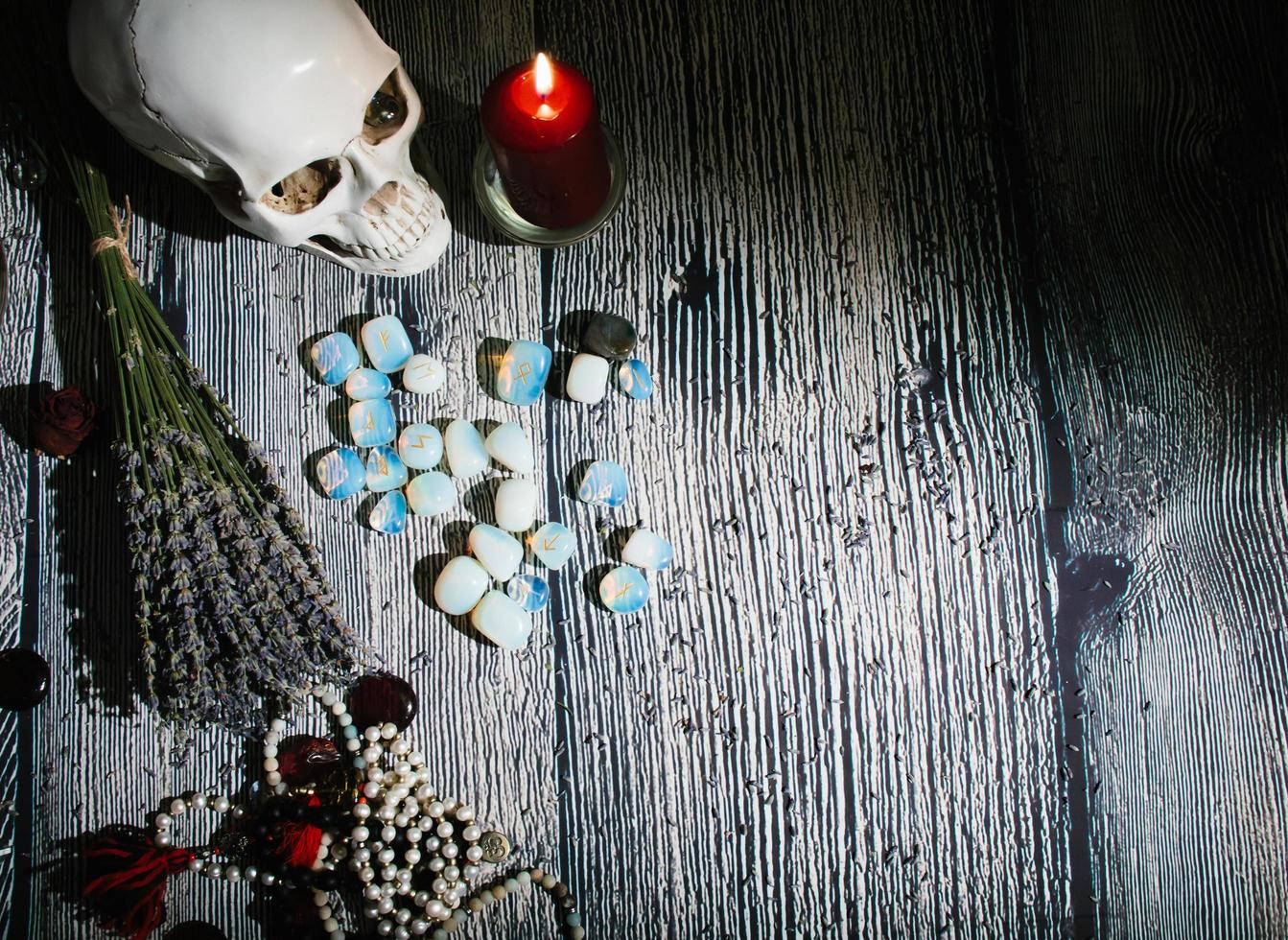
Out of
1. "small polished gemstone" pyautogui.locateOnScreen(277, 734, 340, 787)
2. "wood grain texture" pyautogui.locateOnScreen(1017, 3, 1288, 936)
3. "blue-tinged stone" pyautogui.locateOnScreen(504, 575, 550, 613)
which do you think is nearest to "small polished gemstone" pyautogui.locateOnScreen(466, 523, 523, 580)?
"blue-tinged stone" pyautogui.locateOnScreen(504, 575, 550, 613)

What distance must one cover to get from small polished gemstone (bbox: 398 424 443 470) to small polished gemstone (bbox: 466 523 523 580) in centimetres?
8

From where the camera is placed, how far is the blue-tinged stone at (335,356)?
35.9 inches

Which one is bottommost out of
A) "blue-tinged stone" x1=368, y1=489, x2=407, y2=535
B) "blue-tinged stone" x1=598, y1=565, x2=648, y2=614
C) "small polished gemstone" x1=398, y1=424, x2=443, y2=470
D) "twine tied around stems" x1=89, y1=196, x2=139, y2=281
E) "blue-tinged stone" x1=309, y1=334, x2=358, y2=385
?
"blue-tinged stone" x1=598, y1=565, x2=648, y2=614

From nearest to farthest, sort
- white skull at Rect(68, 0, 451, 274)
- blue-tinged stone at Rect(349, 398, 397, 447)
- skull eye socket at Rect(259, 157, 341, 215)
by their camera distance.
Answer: white skull at Rect(68, 0, 451, 274), skull eye socket at Rect(259, 157, 341, 215), blue-tinged stone at Rect(349, 398, 397, 447)

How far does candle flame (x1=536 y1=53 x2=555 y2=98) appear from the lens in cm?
77

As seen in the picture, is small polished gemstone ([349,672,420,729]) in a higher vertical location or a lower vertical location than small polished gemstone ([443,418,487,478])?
lower

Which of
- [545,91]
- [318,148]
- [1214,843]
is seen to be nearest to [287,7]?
[318,148]

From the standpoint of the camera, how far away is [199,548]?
829 mm

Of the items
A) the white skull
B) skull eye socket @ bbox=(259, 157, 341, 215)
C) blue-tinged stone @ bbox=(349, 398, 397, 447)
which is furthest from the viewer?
blue-tinged stone @ bbox=(349, 398, 397, 447)

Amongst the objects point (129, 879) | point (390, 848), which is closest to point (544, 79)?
point (390, 848)

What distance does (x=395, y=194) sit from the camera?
33.6 inches

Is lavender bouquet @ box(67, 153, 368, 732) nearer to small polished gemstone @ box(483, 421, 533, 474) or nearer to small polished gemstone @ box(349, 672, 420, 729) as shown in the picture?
small polished gemstone @ box(349, 672, 420, 729)

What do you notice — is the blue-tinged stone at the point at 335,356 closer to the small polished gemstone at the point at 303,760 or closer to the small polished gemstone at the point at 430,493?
the small polished gemstone at the point at 430,493

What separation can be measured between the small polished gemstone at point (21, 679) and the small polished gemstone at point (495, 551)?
425 millimetres
